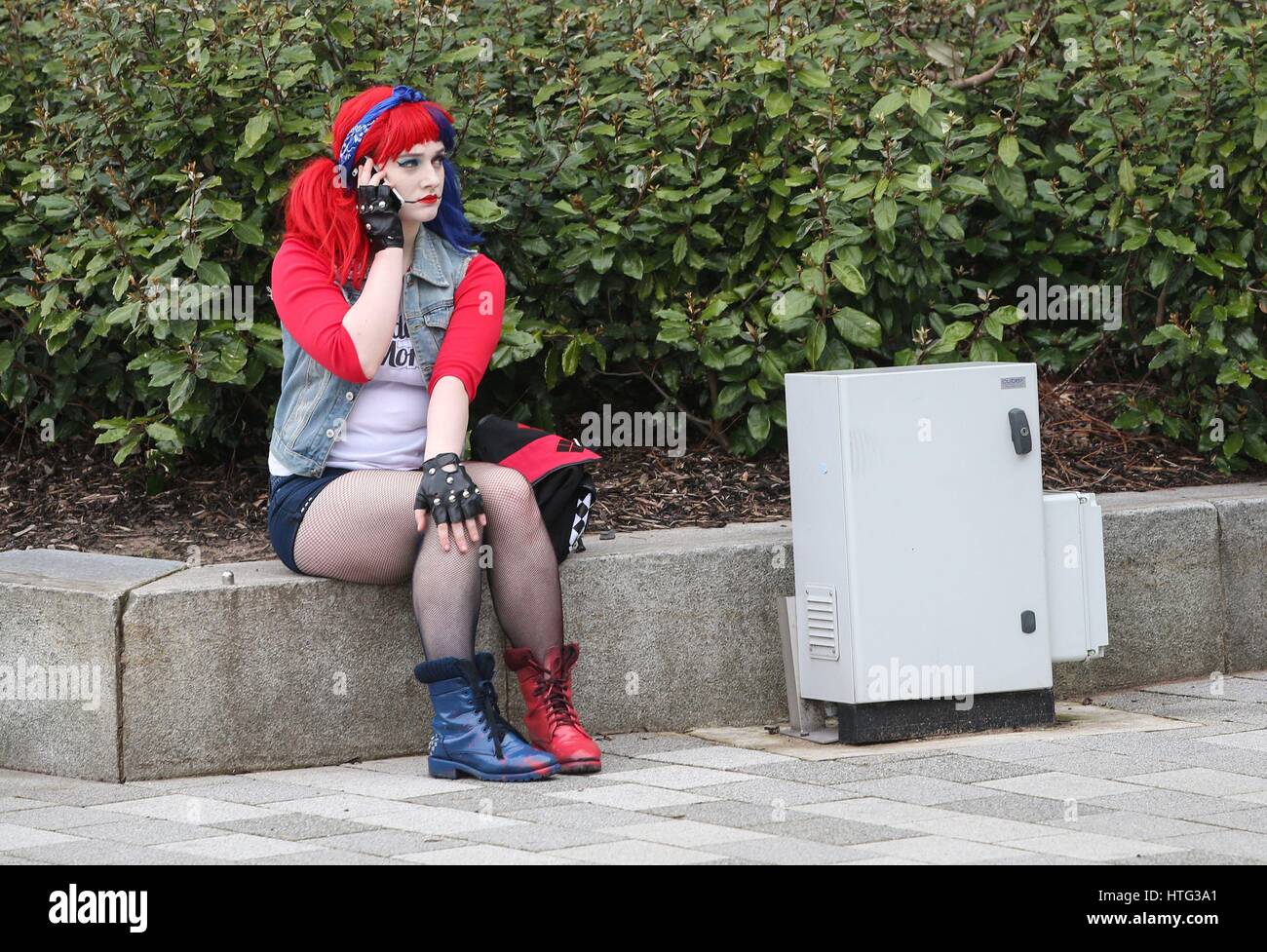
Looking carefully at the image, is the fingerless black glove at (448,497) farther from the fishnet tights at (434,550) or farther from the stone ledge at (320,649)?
the stone ledge at (320,649)

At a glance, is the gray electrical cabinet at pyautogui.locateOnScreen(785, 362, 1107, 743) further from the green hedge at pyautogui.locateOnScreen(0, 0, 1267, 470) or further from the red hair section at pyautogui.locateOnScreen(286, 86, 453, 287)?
the red hair section at pyautogui.locateOnScreen(286, 86, 453, 287)

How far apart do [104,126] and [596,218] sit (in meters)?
1.63

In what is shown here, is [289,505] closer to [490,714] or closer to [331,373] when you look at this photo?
[331,373]

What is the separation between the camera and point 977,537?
16.3ft

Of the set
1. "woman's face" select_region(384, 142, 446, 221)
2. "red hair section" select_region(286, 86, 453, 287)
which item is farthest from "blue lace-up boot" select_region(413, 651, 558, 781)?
"woman's face" select_region(384, 142, 446, 221)

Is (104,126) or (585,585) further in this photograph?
(104,126)

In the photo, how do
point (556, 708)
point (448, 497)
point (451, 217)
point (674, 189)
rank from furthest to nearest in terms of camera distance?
1. point (674, 189)
2. point (451, 217)
3. point (556, 708)
4. point (448, 497)

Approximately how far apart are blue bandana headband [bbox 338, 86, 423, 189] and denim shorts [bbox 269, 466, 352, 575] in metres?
0.80

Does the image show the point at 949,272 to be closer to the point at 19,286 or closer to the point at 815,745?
the point at 815,745

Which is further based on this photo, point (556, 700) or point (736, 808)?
point (556, 700)

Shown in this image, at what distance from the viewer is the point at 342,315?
4.79m

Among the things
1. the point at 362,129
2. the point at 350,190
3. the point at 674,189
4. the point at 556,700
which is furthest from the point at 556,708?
the point at 674,189

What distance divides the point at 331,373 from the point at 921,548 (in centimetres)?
166
